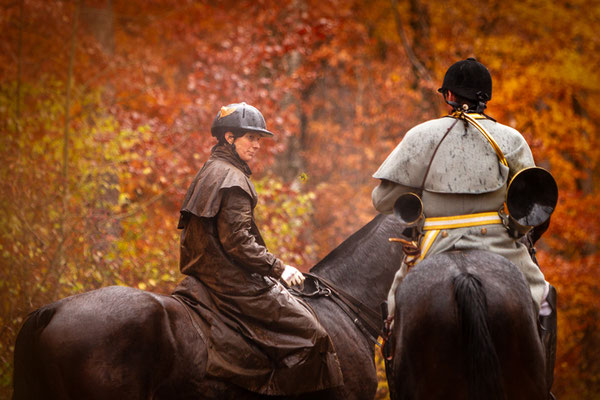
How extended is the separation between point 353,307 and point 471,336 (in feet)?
6.08

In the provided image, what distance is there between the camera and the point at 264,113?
11.4 metres

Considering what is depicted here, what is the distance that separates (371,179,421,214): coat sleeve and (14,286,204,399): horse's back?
61.9 inches

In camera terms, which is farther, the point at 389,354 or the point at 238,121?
the point at 238,121

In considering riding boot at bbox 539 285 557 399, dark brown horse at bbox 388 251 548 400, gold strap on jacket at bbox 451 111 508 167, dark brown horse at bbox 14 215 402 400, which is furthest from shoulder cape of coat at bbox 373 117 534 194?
dark brown horse at bbox 14 215 402 400

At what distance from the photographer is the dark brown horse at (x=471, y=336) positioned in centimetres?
333

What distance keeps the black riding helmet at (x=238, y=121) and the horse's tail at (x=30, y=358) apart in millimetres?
1689

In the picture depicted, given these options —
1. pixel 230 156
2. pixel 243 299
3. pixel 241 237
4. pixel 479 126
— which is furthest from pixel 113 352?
pixel 479 126

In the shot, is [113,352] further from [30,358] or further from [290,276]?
[290,276]

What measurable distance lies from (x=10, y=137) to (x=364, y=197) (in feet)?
33.7

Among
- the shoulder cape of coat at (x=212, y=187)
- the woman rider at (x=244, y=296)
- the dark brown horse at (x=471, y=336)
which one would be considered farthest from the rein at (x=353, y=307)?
the dark brown horse at (x=471, y=336)

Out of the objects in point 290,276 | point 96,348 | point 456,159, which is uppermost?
point 456,159

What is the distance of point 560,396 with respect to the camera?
1232 cm

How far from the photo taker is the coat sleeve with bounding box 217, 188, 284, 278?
4422 millimetres

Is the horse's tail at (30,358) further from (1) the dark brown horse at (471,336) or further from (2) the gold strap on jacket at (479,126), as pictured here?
(2) the gold strap on jacket at (479,126)
